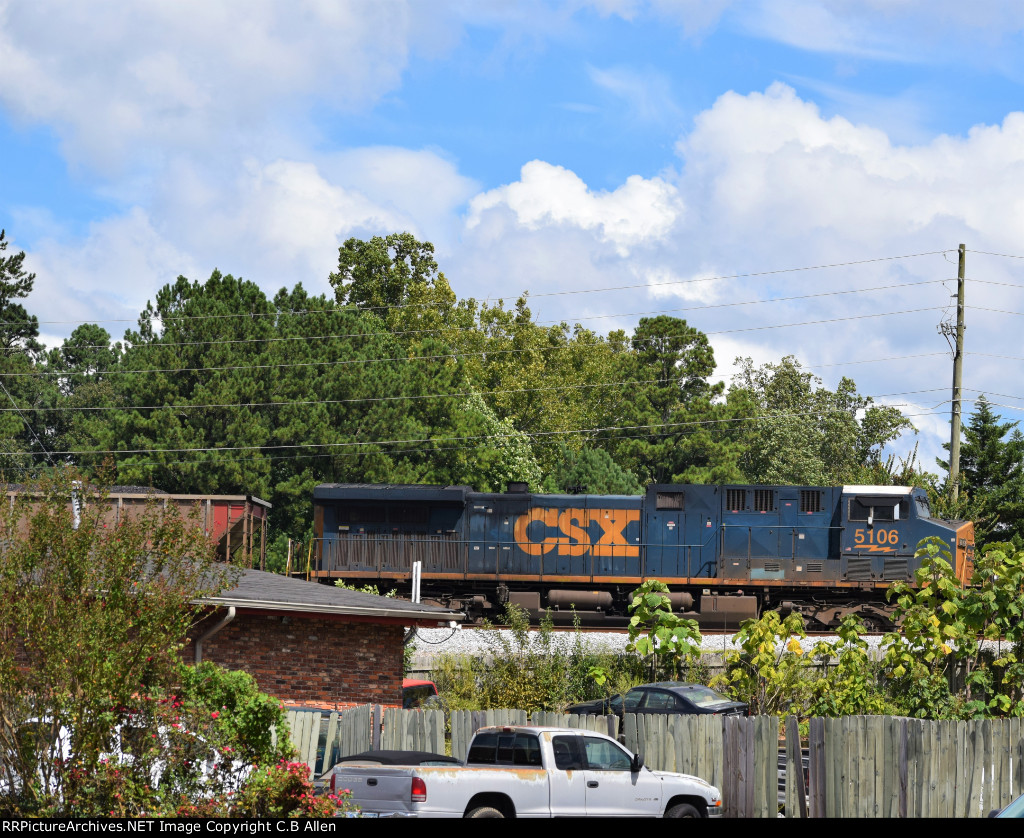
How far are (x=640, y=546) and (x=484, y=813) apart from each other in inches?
782

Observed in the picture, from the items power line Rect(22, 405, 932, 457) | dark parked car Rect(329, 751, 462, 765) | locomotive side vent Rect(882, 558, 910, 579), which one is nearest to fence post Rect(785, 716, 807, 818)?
dark parked car Rect(329, 751, 462, 765)

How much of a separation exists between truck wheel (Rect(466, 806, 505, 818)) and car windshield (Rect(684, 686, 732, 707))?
291 inches

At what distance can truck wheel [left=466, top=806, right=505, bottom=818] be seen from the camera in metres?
12.0

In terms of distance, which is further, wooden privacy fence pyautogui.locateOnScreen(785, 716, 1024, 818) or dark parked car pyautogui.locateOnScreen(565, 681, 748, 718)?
dark parked car pyautogui.locateOnScreen(565, 681, 748, 718)

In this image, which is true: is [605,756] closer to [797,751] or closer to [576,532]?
[797,751]

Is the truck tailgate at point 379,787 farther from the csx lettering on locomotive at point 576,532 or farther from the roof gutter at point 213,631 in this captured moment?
the csx lettering on locomotive at point 576,532

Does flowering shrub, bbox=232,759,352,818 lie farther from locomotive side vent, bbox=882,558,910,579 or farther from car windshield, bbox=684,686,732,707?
locomotive side vent, bbox=882,558,910,579

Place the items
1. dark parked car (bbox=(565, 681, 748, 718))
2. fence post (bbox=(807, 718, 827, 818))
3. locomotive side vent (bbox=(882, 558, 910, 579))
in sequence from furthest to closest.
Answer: locomotive side vent (bbox=(882, 558, 910, 579)) → dark parked car (bbox=(565, 681, 748, 718)) → fence post (bbox=(807, 718, 827, 818))

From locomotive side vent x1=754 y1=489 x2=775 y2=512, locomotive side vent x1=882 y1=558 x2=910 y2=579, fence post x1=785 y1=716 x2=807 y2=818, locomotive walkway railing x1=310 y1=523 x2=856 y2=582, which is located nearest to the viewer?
fence post x1=785 y1=716 x2=807 y2=818

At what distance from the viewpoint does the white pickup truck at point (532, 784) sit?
458 inches

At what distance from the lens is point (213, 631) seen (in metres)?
15.6

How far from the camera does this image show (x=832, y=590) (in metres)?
30.5

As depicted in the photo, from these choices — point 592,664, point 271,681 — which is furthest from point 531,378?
point 271,681
